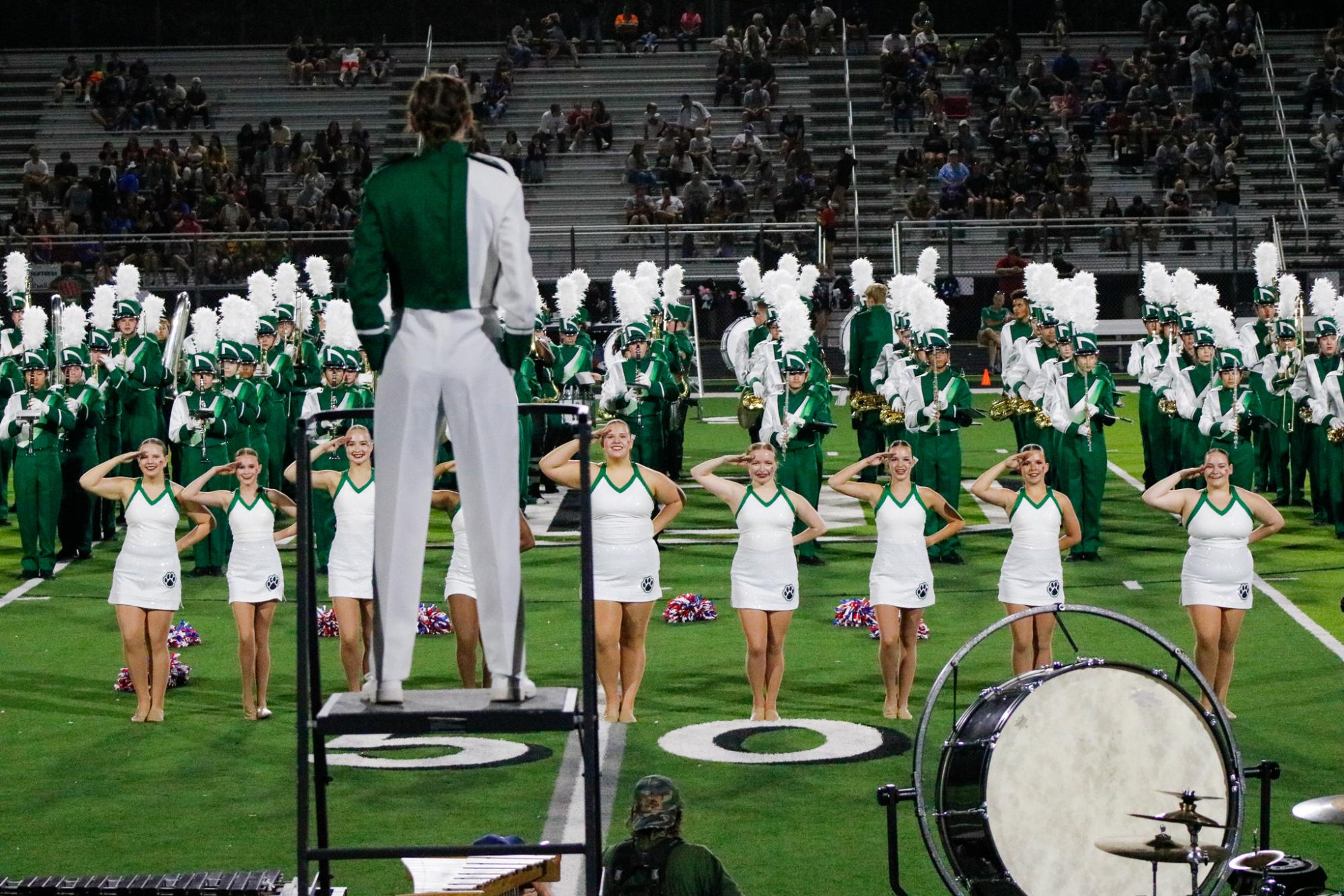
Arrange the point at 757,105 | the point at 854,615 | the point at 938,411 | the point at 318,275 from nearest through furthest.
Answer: the point at 854,615 < the point at 938,411 < the point at 318,275 < the point at 757,105

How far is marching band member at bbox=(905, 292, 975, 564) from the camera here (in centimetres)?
1555

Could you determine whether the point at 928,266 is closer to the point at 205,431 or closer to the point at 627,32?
the point at 205,431

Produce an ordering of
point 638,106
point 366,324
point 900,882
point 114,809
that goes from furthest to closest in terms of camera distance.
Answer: point 638,106, point 114,809, point 900,882, point 366,324

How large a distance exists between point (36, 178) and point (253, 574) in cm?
2270

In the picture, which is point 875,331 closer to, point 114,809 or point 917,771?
point 114,809

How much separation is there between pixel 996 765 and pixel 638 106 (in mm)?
28526

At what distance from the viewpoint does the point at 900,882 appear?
333 inches

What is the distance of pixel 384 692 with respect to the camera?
5.04 m

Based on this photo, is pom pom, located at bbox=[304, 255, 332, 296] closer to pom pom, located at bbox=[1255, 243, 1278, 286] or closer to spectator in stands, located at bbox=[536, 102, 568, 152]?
pom pom, located at bbox=[1255, 243, 1278, 286]

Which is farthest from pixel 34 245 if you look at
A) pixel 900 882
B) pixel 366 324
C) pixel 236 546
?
pixel 366 324

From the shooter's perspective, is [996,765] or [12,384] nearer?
[996,765]

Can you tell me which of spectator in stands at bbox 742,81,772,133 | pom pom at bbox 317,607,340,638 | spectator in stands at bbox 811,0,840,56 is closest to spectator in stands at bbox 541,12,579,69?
spectator in stands at bbox 742,81,772,133

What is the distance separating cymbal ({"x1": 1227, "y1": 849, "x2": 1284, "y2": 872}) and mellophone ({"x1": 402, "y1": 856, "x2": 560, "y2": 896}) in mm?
2328

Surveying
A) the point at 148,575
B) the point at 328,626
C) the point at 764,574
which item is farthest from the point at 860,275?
the point at 148,575
